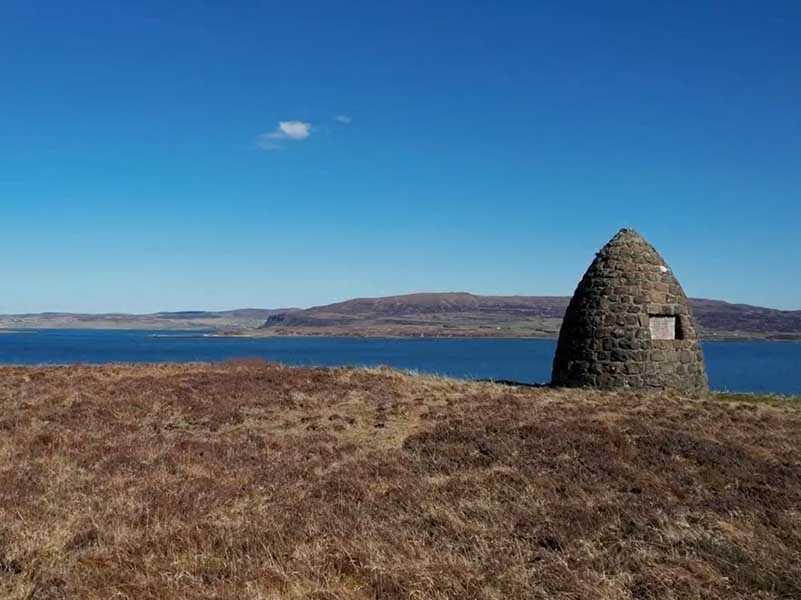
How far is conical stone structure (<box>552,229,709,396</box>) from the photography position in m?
20.6

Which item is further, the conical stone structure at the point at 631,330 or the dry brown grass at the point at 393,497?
the conical stone structure at the point at 631,330

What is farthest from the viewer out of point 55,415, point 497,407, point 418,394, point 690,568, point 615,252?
point 615,252

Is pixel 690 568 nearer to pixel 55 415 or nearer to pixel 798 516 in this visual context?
pixel 798 516

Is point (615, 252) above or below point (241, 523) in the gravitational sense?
above

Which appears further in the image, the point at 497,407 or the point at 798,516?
the point at 497,407

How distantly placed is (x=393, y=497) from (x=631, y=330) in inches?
523

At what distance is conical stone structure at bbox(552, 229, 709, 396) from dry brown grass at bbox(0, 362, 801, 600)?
229 cm

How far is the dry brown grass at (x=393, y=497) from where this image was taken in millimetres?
6453

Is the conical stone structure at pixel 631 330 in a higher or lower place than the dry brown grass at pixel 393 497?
higher

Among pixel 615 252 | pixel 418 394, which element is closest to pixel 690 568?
pixel 418 394

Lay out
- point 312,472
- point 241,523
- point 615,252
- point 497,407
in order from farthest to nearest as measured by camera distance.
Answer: point 615,252 < point 497,407 < point 312,472 < point 241,523

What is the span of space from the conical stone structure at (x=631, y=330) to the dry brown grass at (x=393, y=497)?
2293 millimetres

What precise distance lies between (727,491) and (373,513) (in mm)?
5285

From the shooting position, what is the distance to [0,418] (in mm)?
15453
